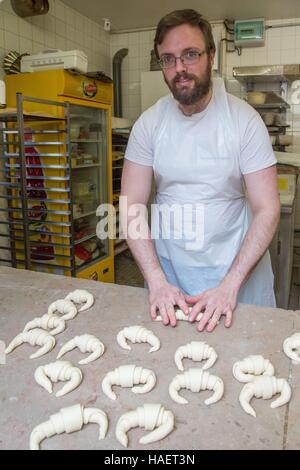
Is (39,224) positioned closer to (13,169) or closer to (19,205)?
(19,205)

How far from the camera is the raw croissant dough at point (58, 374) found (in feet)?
2.80

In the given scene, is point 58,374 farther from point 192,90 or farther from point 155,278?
point 192,90

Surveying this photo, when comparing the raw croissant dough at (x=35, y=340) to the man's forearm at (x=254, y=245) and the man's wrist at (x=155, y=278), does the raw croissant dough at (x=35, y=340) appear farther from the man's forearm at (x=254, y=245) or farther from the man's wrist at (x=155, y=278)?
the man's forearm at (x=254, y=245)

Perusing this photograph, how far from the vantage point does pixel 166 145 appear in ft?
4.89

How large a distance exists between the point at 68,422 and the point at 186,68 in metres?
1.08

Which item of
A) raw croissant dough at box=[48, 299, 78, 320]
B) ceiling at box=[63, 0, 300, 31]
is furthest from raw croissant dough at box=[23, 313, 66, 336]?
ceiling at box=[63, 0, 300, 31]

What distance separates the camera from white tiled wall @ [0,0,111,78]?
3.12 m

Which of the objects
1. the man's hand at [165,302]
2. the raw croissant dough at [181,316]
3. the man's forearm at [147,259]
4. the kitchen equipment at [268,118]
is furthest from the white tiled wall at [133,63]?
the raw croissant dough at [181,316]

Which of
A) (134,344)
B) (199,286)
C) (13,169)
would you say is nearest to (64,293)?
(134,344)

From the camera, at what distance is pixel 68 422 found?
726 millimetres

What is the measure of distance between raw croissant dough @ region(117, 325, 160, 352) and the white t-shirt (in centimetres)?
68

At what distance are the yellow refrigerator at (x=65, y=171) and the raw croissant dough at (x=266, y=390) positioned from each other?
7.02 feet

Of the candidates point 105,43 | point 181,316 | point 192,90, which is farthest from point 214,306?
point 105,43

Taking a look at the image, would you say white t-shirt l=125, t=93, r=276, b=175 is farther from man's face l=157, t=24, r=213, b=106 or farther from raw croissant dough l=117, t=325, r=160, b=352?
raw croissant dough l=117, t=325, r=160, b=352
